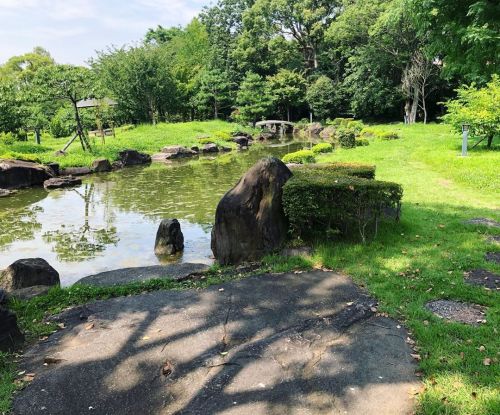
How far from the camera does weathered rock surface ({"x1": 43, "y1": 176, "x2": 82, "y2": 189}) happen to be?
1869cm

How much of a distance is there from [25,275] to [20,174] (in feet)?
44.4

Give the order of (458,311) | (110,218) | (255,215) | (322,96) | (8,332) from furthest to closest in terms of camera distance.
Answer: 1. (322,96)
2. (110,218)
3. (255,215)
4. (458,311)
5. (8,332)

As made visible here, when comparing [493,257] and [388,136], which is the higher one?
[388,136]

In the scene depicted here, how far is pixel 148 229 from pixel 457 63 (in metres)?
8.32

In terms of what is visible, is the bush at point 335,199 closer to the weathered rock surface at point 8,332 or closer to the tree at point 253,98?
the weathered rock surface at point 8,332

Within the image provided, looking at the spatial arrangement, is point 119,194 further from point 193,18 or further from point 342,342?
point 193,18

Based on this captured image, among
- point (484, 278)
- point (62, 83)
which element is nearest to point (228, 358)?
point (484, 278)

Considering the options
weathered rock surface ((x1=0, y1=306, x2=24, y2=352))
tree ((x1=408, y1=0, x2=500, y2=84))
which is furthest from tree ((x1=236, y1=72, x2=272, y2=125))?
weathered rock surface ((x1=0, y1=306, x2=24, y2=352))

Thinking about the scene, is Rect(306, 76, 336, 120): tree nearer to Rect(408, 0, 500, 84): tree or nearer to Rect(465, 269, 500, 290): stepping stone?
Rect(408, 0, 500, 84): tree

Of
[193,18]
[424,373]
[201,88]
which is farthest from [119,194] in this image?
[193,18]

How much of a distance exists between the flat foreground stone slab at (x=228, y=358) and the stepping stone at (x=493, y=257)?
7.71 ft

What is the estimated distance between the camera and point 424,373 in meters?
3.98

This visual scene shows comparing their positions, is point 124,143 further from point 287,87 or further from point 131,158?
point 287,87

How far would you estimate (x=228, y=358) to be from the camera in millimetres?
4344
